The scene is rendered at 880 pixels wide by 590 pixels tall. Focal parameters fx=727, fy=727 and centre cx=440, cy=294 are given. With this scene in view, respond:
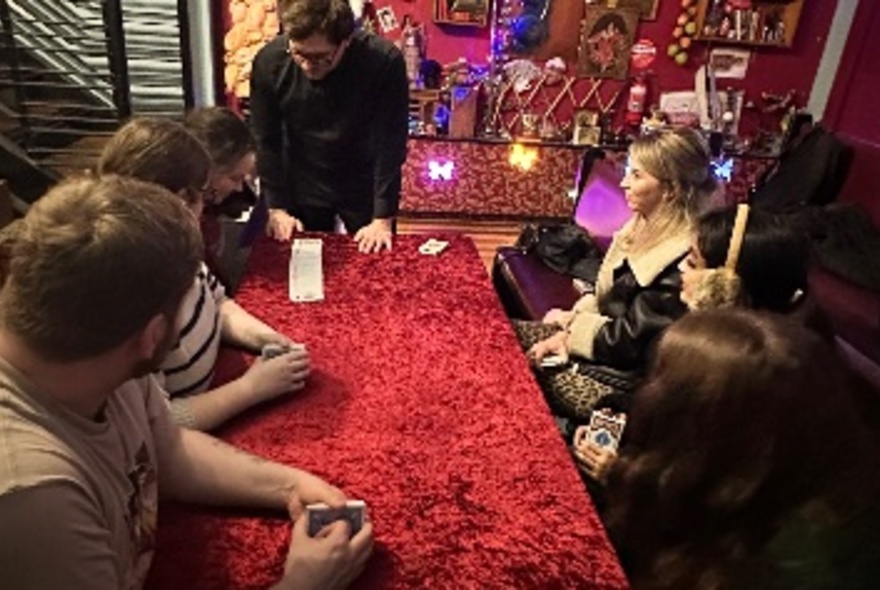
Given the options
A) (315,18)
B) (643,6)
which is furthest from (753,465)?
(643,6)

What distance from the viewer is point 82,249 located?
2.57 ft

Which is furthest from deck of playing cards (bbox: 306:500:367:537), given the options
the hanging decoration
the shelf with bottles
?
the shelf with bottles

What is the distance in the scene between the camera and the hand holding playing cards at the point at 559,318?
235 cm

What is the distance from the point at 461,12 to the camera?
4.58m

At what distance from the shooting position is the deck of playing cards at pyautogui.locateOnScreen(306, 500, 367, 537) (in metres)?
1.07

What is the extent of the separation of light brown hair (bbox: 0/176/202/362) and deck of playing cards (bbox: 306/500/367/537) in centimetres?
40

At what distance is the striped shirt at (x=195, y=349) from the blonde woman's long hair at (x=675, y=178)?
1216mm

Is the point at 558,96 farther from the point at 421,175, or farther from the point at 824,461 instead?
the point at 824,461

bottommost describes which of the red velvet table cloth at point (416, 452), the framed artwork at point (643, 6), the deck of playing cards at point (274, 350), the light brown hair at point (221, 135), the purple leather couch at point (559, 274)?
the purple leather couch at point (559, 274)

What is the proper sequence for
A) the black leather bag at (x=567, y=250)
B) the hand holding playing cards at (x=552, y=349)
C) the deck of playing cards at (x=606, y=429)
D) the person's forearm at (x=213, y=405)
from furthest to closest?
the black leather bag at (x=567, y=250)
the hand holding playing cards at (x=552, y=349)
the deck of playing cards at (x=606, y=429)
the person's forearm at (x=213, y=405)

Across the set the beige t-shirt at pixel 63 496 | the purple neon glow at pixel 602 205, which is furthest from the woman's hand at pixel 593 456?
the purple neon glow at pixel 602 205

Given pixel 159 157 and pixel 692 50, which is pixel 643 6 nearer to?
pixel 692 50

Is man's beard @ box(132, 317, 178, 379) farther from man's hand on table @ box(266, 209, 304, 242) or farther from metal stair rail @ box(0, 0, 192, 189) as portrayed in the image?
metal stair rail @ box(0, 0, 192, 189)

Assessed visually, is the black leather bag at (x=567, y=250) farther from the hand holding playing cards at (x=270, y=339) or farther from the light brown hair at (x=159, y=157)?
the light brown hair at (x=159, y=157)
